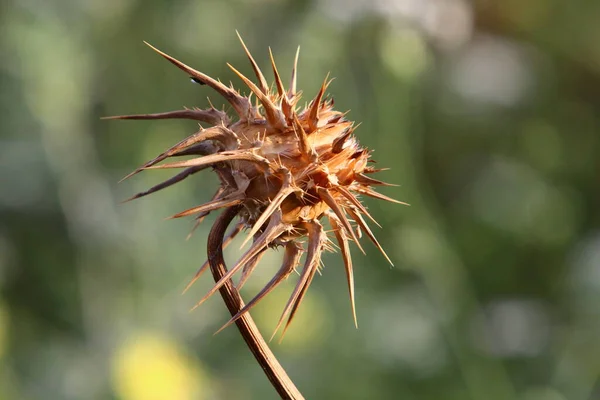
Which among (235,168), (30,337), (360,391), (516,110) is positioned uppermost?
(235,168)

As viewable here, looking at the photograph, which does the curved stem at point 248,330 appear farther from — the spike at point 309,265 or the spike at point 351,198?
the spike at point 351,198

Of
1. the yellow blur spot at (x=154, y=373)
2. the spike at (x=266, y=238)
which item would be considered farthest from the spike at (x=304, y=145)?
the yellow blur spot at (x=154, y=373)

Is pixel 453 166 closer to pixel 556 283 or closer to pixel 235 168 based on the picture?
pixel 556 283

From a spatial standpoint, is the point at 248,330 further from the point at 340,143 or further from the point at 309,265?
the point at 340,143

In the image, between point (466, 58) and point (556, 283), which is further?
point (466, 58)

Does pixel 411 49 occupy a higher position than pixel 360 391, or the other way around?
pixel 411 49

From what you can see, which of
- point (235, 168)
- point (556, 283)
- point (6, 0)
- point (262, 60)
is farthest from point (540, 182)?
point (235, 168)

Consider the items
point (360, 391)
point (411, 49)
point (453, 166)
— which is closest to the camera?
point (411, 49)

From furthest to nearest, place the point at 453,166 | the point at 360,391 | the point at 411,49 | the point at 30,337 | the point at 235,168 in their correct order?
the point at 453,166 → the point at 30,337 → the point at 360,391 → the point at 411,49 → the point at 235,168
